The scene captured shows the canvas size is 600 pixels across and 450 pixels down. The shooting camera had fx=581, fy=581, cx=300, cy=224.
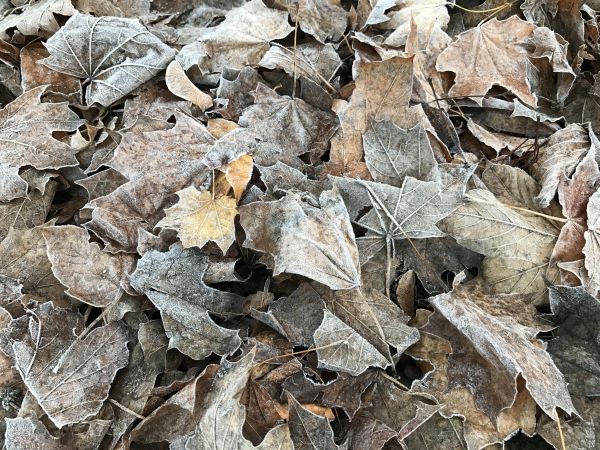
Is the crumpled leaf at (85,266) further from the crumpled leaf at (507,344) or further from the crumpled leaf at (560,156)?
the crumpled leaf at (560,156)

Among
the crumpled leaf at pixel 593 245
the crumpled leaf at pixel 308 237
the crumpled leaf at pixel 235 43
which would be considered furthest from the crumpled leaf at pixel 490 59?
the crumpled leaf at pixel 308 237

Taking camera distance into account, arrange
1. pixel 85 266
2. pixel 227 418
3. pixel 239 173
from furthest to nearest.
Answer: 1. pixel 239 173
2. pixel 85 266
3. pixel 227 418

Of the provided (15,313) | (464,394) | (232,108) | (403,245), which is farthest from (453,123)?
(15,313)

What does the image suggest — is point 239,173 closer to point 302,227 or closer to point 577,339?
point 302,227

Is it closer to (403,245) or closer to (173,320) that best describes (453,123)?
(403,245)

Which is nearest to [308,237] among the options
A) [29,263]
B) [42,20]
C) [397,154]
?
[397,154]
